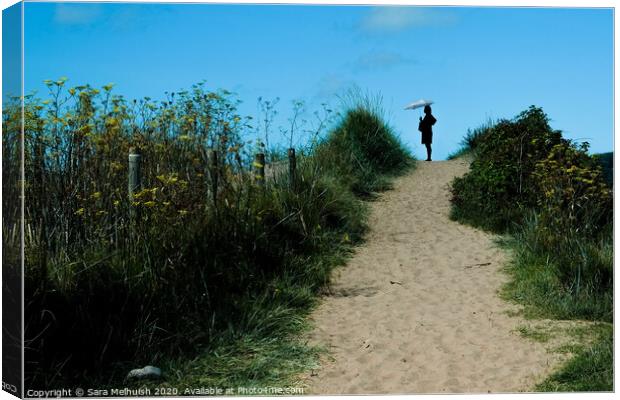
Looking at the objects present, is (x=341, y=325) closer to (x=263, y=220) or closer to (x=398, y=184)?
(x=263, y=220)

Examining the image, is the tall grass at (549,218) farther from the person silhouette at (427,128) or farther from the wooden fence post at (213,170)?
the wooden fence post at (213,170)

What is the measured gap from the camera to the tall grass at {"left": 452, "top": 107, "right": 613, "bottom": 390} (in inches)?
326

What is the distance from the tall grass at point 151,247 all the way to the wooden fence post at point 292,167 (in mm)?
733

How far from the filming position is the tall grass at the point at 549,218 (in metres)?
8.28

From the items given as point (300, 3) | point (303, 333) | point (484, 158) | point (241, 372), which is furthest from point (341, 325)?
point (484, 158)

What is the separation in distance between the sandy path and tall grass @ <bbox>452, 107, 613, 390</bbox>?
33cm

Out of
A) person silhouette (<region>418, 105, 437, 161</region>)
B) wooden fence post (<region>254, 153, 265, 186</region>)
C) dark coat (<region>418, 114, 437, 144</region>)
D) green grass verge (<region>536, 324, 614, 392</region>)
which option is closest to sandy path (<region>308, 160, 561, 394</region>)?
green grass verge (<region>536, 324, 614, 392</region>)

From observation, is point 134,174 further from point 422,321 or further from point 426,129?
point 426,129

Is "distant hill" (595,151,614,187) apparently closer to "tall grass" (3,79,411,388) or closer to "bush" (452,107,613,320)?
"bush" (452,107,613,320)

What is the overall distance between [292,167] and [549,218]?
12.6 ft

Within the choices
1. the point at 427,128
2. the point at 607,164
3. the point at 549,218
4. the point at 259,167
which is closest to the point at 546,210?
the point at 549,218

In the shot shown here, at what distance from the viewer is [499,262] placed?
10.9 metres

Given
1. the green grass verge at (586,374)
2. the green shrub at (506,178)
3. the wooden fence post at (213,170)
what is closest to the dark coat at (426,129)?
the green shrub at (506,178)

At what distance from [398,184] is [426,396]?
10.2 m
